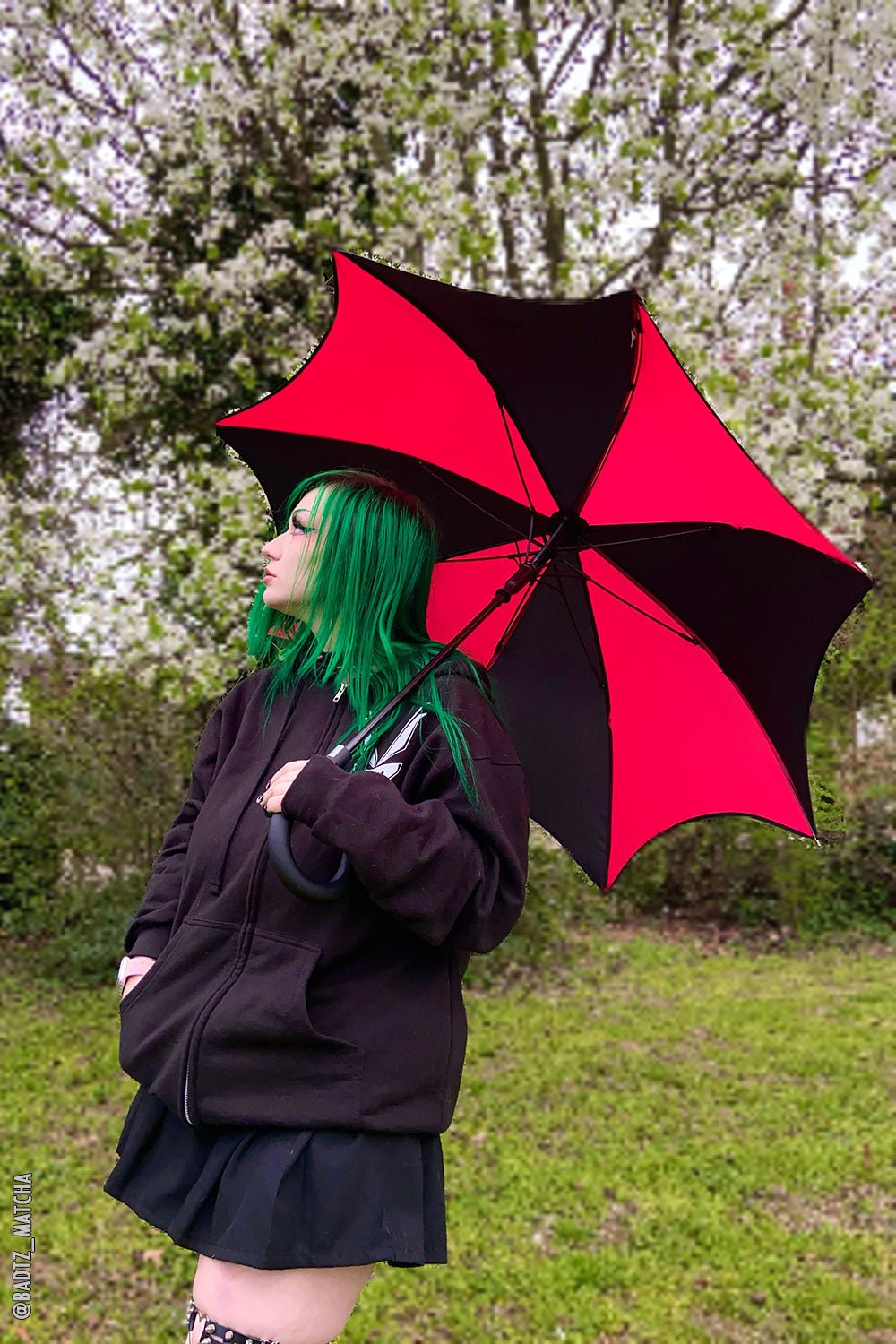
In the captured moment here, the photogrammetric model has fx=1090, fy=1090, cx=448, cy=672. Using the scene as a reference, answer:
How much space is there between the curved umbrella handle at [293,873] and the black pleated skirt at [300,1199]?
32 cm

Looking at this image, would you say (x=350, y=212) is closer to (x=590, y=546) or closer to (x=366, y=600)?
(x=590, y=546)

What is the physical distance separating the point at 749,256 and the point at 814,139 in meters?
0.84

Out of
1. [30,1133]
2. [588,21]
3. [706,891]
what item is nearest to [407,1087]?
[30,1133]

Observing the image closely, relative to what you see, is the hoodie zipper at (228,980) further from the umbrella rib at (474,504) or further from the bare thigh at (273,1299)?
the umbrella rib at (474,504)

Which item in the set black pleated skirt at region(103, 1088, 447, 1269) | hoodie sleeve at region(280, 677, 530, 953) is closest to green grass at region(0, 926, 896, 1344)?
black pleated skirt at region(103, 1088, 447, 1269)

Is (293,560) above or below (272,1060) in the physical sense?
above

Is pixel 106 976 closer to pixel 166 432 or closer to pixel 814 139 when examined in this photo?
pixel 166 432

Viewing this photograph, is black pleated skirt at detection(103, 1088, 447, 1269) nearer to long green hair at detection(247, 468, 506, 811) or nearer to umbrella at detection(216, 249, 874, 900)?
long green hair at detection(247, 468, 506, 811)

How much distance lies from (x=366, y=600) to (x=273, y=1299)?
3.26 feet

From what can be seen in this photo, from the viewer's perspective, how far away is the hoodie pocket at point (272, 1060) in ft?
4.71

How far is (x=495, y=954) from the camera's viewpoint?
7.45 metres

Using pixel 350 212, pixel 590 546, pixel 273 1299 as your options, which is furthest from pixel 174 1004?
pixel 350 212

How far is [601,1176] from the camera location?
174 inches

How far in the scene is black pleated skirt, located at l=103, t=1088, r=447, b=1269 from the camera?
141 centimetres
